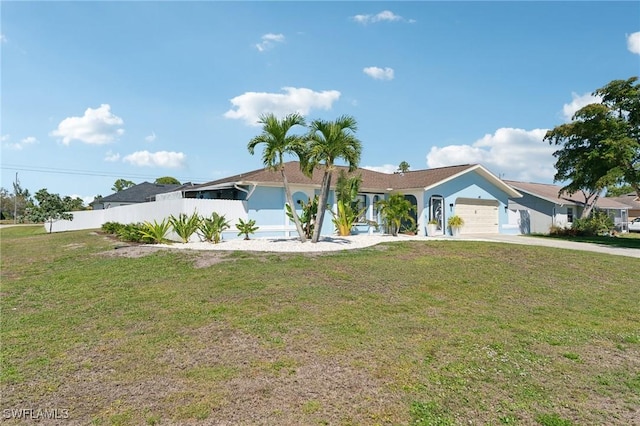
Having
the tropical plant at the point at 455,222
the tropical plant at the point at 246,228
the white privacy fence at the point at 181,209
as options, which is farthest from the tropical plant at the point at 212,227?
the tropical plant at the point at 455,222

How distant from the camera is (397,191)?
2258 cm

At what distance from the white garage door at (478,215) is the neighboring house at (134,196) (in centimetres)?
3105

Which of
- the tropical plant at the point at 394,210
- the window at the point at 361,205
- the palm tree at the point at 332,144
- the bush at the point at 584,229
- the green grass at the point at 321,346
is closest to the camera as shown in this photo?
the green grass at the point at 321,346

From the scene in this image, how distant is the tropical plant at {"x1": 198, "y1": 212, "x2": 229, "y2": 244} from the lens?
16.4 metres

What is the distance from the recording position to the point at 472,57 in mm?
15859

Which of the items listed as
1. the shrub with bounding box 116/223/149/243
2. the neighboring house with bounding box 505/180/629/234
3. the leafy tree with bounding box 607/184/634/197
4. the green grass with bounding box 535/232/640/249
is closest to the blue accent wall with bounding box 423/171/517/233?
the neighboring house with bounding box 505/180/629/234

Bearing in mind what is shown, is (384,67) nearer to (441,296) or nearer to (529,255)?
(529,255)

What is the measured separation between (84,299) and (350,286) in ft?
17.3

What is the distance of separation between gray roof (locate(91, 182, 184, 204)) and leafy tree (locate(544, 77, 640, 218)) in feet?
121

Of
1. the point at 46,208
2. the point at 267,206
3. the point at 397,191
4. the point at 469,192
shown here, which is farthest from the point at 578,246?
the point at 46,208

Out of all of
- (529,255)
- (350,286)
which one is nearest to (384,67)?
(529,255)

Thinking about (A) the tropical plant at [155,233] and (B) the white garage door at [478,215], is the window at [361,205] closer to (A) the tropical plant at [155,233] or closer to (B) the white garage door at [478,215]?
(B) the white garage door at [478,215]

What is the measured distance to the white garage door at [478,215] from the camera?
24.2 meters

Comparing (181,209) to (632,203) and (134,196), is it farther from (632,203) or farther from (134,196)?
(632,203)
